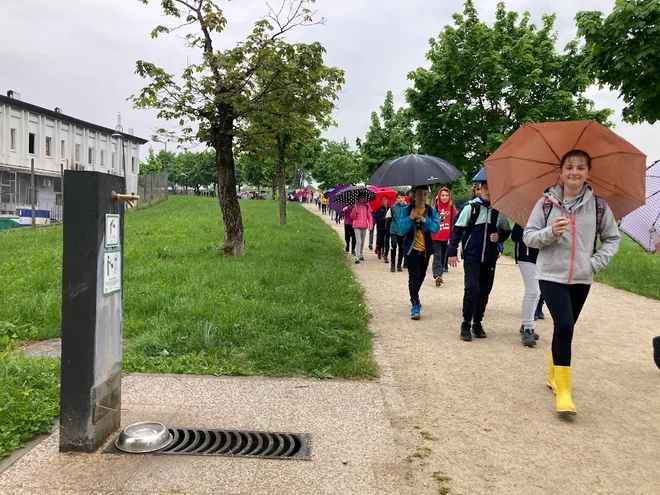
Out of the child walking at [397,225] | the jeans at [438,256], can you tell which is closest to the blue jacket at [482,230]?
the jeans at [438,256]

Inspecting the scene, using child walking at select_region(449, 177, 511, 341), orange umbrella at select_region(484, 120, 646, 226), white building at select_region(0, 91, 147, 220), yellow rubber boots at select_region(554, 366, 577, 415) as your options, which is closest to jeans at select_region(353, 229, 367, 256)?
child walking at select_region(449, 177, 511, 341)

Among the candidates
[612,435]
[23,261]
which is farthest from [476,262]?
[23,261]

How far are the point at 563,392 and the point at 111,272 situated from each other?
324 centimetres

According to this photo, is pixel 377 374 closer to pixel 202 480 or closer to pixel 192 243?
pixel 202 480

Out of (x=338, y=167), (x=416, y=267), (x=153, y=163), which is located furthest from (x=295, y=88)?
(x=153, y=163)

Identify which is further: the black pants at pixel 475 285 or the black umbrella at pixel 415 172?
the black umbrella at pixel 415 172

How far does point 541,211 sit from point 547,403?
149cm

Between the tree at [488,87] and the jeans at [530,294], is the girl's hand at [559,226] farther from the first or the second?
the tree at [488,87]

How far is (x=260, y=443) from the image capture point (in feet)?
11.6

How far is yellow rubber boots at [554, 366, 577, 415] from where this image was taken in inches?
160

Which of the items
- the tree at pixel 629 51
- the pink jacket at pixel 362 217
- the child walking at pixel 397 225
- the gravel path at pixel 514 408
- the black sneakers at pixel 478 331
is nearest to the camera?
the gravel path at pixel 514 408

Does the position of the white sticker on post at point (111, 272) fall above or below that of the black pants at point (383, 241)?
below

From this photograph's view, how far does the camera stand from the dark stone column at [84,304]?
10.7 ft

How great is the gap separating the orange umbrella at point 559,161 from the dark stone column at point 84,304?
3250mm
